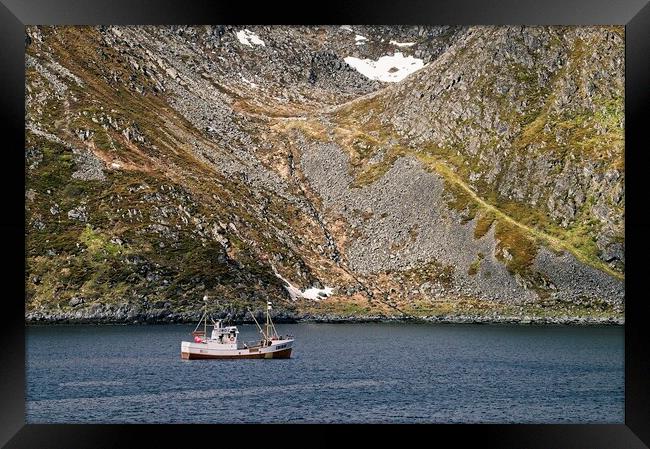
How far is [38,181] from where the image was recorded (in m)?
134

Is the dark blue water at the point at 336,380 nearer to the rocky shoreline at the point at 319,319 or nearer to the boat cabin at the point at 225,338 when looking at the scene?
the boat cabin at the point at 225,338

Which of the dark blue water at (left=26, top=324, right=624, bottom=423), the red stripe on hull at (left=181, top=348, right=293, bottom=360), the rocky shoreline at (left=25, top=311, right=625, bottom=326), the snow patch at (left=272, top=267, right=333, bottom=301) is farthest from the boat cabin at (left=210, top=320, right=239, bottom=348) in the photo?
the snow patch at (left=272, top=267, right=333, bottom=301)

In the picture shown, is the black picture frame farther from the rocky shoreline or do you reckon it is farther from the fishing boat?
the rocky shoreline

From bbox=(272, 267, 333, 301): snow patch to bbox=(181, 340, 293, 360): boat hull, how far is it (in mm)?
41259

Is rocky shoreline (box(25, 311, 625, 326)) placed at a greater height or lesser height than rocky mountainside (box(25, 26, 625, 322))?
lesser

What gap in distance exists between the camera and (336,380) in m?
70.6

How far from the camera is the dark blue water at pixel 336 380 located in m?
58.2

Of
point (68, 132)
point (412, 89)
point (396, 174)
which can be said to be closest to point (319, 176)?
point (396, 174)

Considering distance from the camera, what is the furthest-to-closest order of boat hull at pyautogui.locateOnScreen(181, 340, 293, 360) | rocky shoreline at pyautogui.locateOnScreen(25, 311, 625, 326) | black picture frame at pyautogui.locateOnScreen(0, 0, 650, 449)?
rocky shoreline at pyautogui.locateOnScreen(25, 311, 625, 326), boat hull at pyautogui.locateOnScreen(181, 340, 293, 360), black picture frame at pyautogui.locateOnScreen(0, 0, 650, 449)

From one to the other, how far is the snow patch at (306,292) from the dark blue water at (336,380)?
24.0 meters

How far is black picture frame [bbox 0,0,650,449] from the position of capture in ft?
90.3

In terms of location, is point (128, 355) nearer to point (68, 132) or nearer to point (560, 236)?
point (68, 132)

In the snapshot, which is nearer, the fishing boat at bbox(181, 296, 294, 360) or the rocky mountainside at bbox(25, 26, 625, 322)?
the fishing boat at bbox(181, 296, 294, 360)
